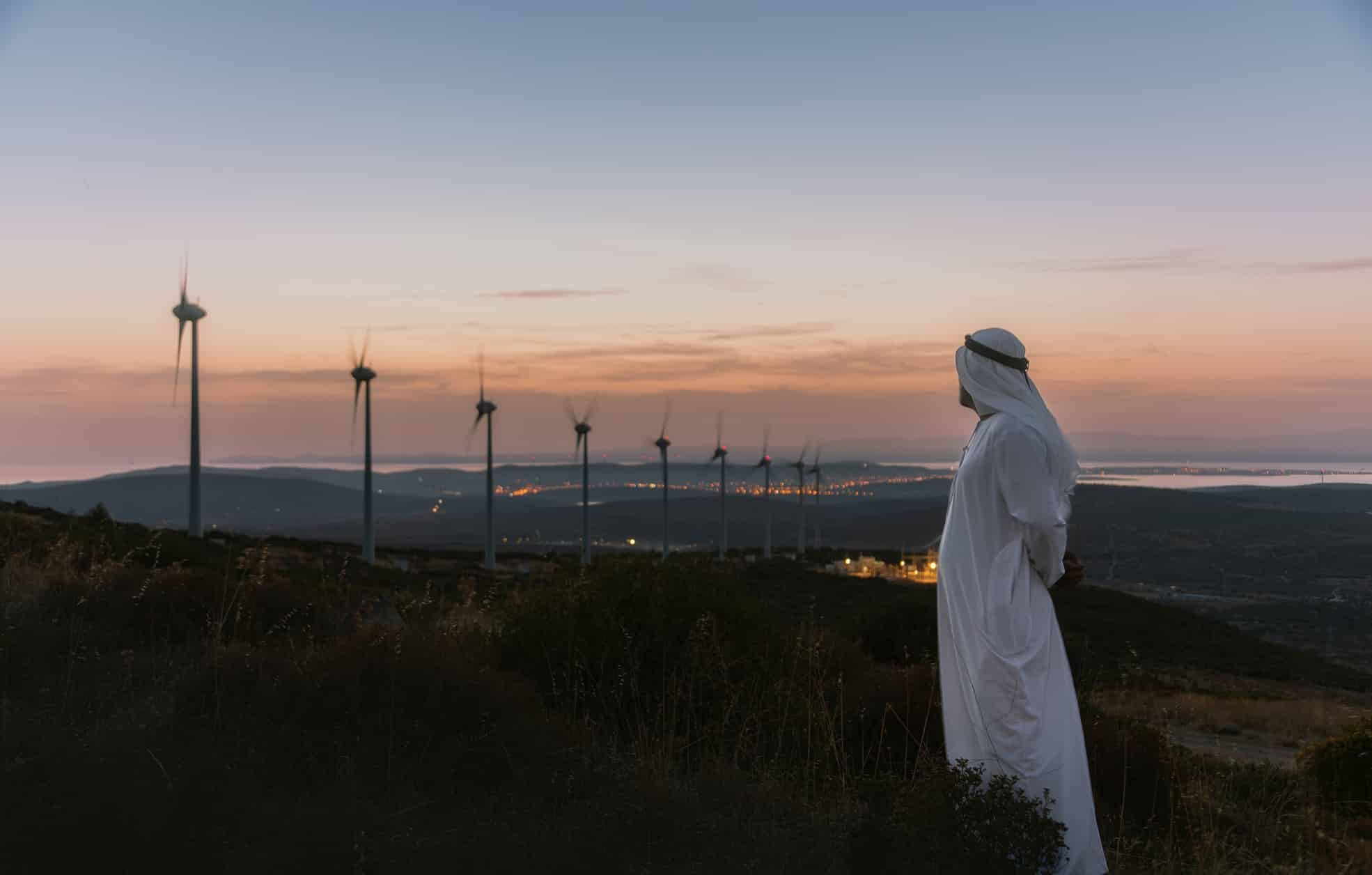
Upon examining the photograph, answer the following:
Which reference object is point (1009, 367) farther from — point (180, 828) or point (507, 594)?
point (507, 594)

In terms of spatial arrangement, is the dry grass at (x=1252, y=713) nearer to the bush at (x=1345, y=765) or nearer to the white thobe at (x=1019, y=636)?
the bush at (x=1345, y=765)

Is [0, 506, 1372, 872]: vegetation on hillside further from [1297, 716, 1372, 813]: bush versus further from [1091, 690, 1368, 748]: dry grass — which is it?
[1091, 690, 1368, 748]: dry grass

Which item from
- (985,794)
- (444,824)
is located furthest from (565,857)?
(985,794)

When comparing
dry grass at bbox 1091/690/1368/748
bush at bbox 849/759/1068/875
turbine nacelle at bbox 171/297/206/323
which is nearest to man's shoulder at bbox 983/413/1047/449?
bush at bbox 849/759/1068/875

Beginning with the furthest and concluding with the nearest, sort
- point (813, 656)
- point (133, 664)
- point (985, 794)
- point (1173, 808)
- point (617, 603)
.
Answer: point (617, 603) < point (813, 656) < point (133, 664) < point (1173, 808) < point (985, 794)

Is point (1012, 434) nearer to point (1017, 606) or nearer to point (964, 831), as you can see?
point (1017, 606)

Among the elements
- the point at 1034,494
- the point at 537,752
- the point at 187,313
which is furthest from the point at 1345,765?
the point at 187,313
